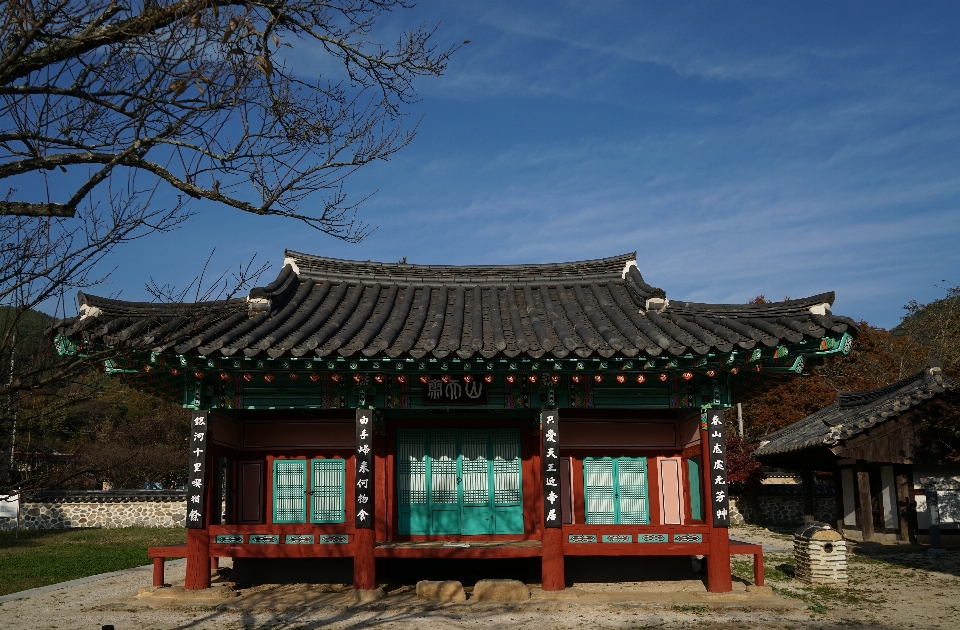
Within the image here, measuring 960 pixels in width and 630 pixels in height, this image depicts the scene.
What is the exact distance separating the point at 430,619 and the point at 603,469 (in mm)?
4824

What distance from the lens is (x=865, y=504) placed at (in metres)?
21.9

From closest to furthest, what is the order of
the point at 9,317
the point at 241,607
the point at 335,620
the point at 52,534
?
the point at 9,317
the point at 335,620
the point at 241,607
the point at 52,534

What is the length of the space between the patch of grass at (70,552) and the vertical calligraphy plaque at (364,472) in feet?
24.0

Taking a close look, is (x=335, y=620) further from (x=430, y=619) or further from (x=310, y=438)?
(x=310, y=438)

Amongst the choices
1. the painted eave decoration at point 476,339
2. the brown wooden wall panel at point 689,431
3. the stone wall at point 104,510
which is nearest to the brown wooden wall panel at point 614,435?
the brown wooden wall panel at point 689,431

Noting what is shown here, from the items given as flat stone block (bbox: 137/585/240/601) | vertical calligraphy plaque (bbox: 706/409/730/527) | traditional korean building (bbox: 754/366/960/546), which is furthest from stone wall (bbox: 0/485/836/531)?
flat stone block (bbox: 137/585/240/601)

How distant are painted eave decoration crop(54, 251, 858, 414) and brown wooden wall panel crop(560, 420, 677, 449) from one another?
1410 mm

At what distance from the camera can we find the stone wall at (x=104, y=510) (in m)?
29.6

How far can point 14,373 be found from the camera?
470 cm

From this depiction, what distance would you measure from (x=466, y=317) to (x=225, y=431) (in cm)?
479

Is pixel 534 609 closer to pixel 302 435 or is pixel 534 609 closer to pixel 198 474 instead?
pixel 302 435

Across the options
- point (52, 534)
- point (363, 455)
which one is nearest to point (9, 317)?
point (363, 455)

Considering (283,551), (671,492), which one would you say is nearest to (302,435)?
(283,551)

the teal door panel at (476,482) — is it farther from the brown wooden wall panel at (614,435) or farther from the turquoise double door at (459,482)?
the brown wooden wall panel at (614,435)
